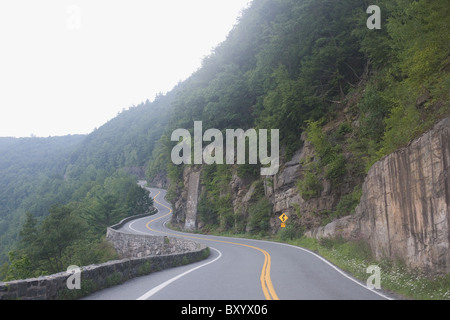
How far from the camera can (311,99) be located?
92.2ft

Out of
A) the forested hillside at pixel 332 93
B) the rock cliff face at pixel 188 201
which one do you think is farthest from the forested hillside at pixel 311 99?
the rock cliff face at pixel 188 201

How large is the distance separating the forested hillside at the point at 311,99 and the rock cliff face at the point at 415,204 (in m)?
0.97

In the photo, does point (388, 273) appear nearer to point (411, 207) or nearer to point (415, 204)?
point (411, 207)

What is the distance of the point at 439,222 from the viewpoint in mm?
8289

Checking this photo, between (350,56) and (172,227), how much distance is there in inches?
1402

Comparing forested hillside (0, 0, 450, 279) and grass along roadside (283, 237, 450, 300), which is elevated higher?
forested hillside (0, 0, 450, 279)

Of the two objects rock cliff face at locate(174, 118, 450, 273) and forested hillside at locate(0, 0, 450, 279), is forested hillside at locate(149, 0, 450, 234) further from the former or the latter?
rock cliff face at locate(174, 118, 450, 273)

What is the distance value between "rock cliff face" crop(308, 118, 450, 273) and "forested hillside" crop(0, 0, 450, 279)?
38.0 inches

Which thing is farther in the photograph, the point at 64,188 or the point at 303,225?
the point at 64,188

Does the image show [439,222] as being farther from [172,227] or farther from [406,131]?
[172,227]

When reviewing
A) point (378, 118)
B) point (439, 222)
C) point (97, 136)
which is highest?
point (97, 136)

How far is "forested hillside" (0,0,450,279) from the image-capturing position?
11750 millimetres

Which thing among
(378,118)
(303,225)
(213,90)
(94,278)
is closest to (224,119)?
(213,90)

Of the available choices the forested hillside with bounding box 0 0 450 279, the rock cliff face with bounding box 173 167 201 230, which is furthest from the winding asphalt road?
the rock cliff face with bounding box 173 167 201 230
